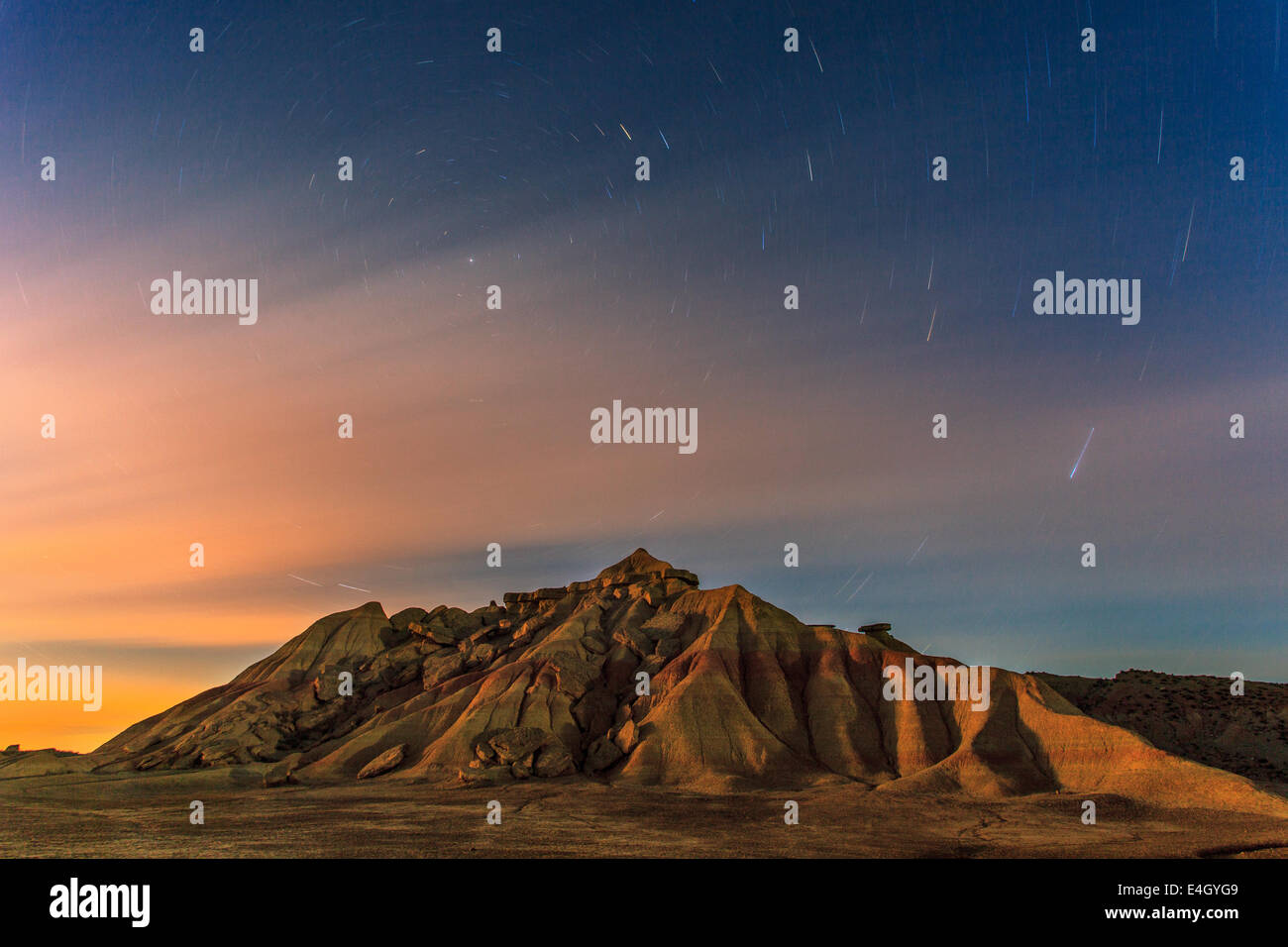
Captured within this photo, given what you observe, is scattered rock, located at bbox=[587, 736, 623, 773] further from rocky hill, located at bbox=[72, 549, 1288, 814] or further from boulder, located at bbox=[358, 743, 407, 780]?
boulder, located at bbox=[358, 743, 407, 780]

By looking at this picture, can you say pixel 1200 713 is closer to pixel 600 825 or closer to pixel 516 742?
pixel 600 825

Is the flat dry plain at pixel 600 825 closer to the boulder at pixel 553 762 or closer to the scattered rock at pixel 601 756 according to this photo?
the boulder at pixel 553 762

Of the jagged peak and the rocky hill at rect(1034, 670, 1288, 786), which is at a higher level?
the jagged peak

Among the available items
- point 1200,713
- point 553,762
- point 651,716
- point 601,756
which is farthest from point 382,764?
point 1200,713

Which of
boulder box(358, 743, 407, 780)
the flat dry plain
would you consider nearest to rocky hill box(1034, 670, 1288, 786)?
the flat dry plain

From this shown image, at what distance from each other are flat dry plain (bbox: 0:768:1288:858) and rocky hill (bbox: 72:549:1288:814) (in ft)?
14.9

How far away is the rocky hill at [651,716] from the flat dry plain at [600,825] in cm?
455

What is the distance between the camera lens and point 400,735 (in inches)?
3100

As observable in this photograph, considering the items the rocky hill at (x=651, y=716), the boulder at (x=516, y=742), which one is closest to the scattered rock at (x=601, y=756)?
the rocky hill at (x=651, y=716)

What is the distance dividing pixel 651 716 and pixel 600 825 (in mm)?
24381

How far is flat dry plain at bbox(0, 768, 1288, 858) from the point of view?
4244cm
